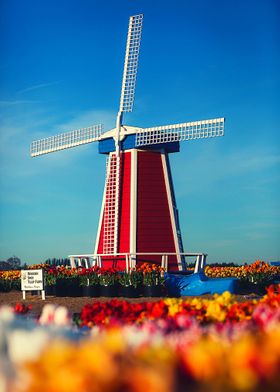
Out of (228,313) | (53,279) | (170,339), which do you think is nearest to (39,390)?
(170,339)

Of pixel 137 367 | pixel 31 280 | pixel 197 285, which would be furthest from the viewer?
pixel 197 285

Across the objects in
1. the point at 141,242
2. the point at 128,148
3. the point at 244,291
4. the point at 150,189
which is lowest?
Answer: the point at 244,291

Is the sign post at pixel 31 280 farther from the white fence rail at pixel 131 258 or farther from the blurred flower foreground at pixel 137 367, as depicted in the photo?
the blurred flower foreground at pixel 137 367

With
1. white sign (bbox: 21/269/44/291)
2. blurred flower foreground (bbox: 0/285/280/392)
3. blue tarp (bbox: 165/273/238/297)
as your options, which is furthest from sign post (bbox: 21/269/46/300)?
blurred flower foreground (bbox: 0/285/280/392)

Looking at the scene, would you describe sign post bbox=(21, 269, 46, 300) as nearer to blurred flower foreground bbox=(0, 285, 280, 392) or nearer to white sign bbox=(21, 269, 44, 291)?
white sign bbox=(21, 269, 44, 291)

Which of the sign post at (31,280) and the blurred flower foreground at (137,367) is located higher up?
the sign post at (31,280)

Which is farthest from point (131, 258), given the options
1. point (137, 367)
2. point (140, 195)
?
point (137, 367)

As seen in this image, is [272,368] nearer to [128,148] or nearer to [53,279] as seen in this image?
[53,279]

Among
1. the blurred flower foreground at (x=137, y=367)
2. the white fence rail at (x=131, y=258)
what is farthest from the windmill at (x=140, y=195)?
the blurred flower foreground at (x=137, y=367)

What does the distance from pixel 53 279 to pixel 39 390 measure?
1989 centimetres

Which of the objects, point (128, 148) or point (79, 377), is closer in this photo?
point (79, 377)

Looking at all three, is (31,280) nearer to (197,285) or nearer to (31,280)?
(31,280)

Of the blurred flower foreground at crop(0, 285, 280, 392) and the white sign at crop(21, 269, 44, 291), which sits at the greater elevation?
the white sign at crop(21, 269, 44, 291)

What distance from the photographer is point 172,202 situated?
87.8 ft
